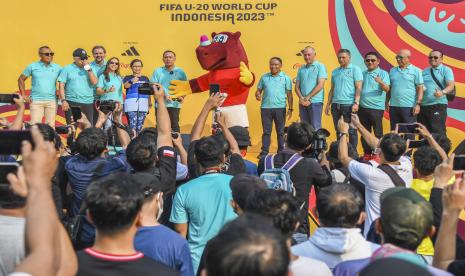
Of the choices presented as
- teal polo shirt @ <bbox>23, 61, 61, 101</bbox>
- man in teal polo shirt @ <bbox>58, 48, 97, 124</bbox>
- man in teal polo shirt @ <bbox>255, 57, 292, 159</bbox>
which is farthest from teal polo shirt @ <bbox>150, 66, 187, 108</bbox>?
teal polo shirt @ <bbox>23, 61, 61, 101</bbox>

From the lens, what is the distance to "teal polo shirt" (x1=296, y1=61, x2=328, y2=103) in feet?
31.7

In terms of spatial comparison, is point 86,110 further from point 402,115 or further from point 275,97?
point 402,115

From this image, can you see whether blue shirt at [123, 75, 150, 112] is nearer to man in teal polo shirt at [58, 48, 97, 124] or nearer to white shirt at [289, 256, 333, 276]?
man in teal polo shirt at [58, 48, 97, 124]

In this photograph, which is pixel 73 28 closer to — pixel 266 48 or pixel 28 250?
pixel 266 48

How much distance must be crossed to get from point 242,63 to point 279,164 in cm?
424

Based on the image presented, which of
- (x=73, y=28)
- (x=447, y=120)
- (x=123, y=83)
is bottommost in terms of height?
(x=447, y=120)

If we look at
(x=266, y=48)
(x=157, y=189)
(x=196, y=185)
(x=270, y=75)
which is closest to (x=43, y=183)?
(x=157, y=189)

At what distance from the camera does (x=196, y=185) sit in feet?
11.8

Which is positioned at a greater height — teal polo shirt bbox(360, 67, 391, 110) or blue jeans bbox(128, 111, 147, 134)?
teal polo shirt bbox(360, 67, 391, 110)

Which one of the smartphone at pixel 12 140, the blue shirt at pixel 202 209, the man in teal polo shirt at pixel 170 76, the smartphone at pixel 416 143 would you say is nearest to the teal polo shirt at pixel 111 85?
the man in teal polo shirt at pixel 170 76

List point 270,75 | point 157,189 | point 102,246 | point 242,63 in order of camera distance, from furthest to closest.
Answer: point 270,75
point 242,63
point 157,189
point 102,246

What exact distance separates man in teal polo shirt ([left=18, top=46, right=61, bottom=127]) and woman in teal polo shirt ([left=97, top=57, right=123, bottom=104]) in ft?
A: 2.31

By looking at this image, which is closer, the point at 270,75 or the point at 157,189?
the point at 157,189

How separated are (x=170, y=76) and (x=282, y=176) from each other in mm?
6453
